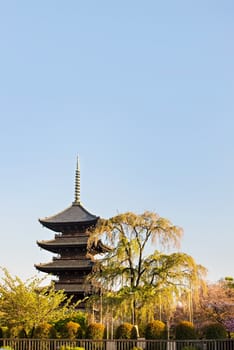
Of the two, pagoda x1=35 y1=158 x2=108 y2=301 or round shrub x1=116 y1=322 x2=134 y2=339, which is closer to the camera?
round shrub x1=116 y1=322 x2=134 y2=339

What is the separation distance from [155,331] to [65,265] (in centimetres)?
2293

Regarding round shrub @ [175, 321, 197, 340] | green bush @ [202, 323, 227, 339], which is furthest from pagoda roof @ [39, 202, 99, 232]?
green bush @ [202, 323, 227, 339]

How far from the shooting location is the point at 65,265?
5081cm

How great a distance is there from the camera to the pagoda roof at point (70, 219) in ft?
171

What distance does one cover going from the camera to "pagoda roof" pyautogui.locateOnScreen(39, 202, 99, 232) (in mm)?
52000

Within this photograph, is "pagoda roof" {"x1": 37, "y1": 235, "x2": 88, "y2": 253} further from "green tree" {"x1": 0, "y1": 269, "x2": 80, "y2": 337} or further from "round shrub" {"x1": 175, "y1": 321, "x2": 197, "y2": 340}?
"round shrub" {"x1": 175, "y1": 321, "x2": 197, "y2": 340}

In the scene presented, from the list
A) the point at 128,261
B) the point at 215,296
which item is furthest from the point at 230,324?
the point at 128,261

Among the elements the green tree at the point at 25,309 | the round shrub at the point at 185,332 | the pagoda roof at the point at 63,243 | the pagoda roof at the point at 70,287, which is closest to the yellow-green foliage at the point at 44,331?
the green tree at the point at 25,309

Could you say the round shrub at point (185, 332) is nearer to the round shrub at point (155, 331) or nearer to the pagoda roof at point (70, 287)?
the round shrub at point (155, 331)

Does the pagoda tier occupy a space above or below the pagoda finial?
below

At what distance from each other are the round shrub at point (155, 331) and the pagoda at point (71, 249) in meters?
20.5

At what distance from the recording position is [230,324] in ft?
126

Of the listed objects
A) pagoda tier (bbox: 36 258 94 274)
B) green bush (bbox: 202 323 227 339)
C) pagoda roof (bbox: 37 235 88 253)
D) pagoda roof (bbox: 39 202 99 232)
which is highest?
pagoda roof (bbox: 39 202 99 232)

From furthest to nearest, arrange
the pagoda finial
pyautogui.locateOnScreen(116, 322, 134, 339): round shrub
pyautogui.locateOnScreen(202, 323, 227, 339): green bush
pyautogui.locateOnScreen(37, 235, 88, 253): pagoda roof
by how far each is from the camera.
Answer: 1. the pagoda finial
2. pyautogui.locateOnScreen(37, 235, 88, 253): pagoda roof
3. pyautogui.locateOnScreen(116, 322, 134, 339): round shrub
4. pyautogui.locateOnScreen(202, 323, 227, 339): green bush
